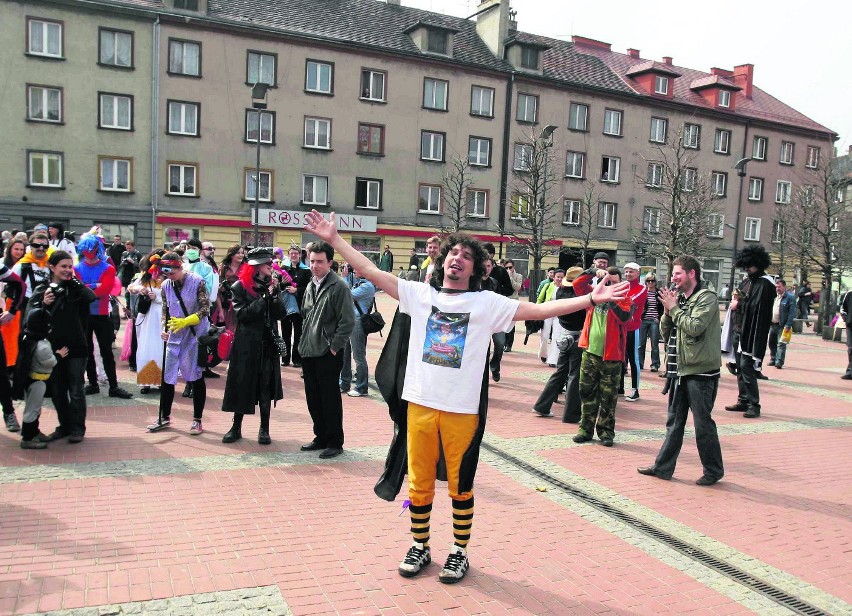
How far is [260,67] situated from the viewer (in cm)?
3428

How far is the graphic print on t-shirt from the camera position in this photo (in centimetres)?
429

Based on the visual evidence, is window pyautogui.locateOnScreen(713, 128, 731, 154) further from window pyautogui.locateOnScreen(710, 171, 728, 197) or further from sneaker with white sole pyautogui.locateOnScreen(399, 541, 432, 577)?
sneaker with white sole pyautogui.locateOnScreen(399, 541, 432, 577)

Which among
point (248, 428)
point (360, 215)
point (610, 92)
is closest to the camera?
point (248, 428)

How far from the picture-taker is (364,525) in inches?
206

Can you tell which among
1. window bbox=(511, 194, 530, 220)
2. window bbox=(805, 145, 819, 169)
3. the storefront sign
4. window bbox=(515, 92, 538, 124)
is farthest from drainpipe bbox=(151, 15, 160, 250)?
window bbox=(805, 145, 819, 169)

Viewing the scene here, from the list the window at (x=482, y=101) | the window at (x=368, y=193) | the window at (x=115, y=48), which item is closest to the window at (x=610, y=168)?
the window at (x=482, y=101)

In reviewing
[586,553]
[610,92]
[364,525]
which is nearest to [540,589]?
[586,553]

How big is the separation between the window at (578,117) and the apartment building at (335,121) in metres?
0.11

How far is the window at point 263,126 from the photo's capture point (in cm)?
3431

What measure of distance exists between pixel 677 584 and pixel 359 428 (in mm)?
4279

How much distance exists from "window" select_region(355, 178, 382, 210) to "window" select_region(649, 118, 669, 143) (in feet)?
59.6

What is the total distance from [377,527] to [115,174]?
31.2 metres

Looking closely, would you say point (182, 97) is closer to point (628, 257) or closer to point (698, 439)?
point (628, 257)

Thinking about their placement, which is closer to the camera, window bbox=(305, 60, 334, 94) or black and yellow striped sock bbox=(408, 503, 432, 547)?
black and yellow striped sock bbox=(408, 503, 432, 547)
